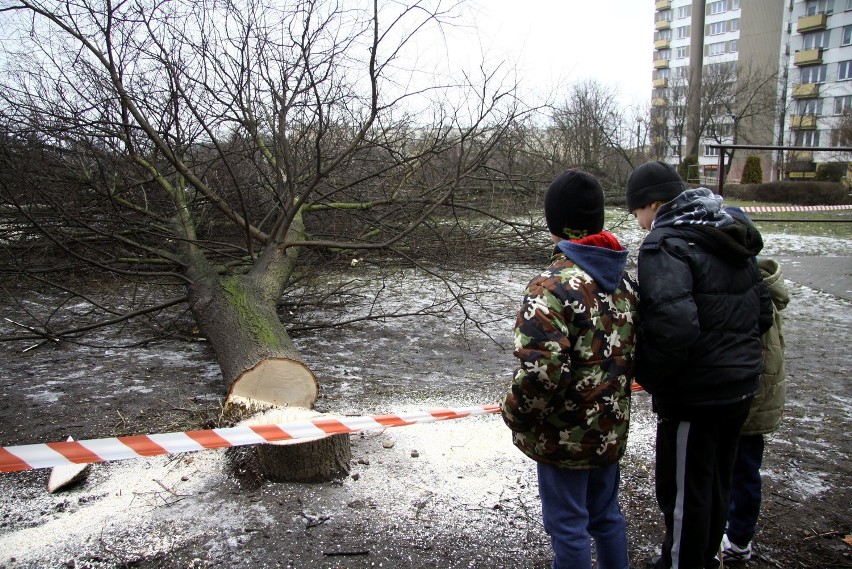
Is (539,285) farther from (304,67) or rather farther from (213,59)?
→ (213,59)

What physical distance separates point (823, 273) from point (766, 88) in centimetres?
3404

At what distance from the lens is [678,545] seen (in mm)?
1990

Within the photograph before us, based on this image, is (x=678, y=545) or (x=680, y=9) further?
(x=680, y=9)

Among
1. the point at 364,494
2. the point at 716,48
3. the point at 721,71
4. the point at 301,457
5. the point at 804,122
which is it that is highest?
the point at 716,48

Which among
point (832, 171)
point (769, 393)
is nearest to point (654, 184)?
point (769, 393)

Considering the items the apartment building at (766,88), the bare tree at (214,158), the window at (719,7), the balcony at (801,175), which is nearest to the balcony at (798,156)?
the apartment building at (766,88)

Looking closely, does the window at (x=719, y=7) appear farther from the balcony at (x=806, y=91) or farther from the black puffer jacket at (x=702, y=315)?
the black puffer jacket at (x=702, y=315)

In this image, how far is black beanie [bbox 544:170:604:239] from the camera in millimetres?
1868

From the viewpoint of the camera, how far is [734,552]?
230cm

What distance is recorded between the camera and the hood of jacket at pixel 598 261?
1814 mm

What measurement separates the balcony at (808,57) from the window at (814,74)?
53 centimetres

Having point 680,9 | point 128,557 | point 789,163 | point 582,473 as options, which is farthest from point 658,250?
point 680,9

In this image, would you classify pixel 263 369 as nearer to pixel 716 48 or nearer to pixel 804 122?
pixel 804 122

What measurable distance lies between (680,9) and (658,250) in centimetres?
6480
